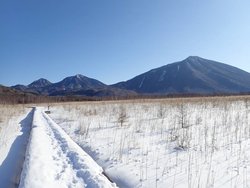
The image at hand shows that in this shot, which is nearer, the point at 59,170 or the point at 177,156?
the point at 59,170

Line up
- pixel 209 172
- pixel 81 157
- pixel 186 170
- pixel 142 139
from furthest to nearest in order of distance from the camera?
pixel 142 139, pixel 81 157, pixel 186 170, pixel 209 172

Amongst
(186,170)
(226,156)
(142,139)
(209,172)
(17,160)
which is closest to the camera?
(209,172)

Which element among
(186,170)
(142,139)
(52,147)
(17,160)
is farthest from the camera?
(142,139)

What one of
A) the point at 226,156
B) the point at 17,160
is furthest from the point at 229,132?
the point at 17,160

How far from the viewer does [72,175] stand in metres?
6.31

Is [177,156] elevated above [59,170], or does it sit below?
above

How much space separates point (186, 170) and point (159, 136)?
4314 millimetres

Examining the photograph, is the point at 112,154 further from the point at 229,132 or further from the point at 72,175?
the point at 229,132

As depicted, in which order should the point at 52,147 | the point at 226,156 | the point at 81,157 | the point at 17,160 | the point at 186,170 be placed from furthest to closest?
the point at 52,147
the point at 17,160
the point at 81,157
the point at 226,156
the point at 186,170

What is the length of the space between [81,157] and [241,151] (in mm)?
3771

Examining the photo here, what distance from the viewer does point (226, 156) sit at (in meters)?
7.05

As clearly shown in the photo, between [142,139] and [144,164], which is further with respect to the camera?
[142,139]

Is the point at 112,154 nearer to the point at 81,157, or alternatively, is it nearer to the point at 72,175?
the point at 81,157

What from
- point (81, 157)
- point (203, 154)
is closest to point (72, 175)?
point (81, 157)
